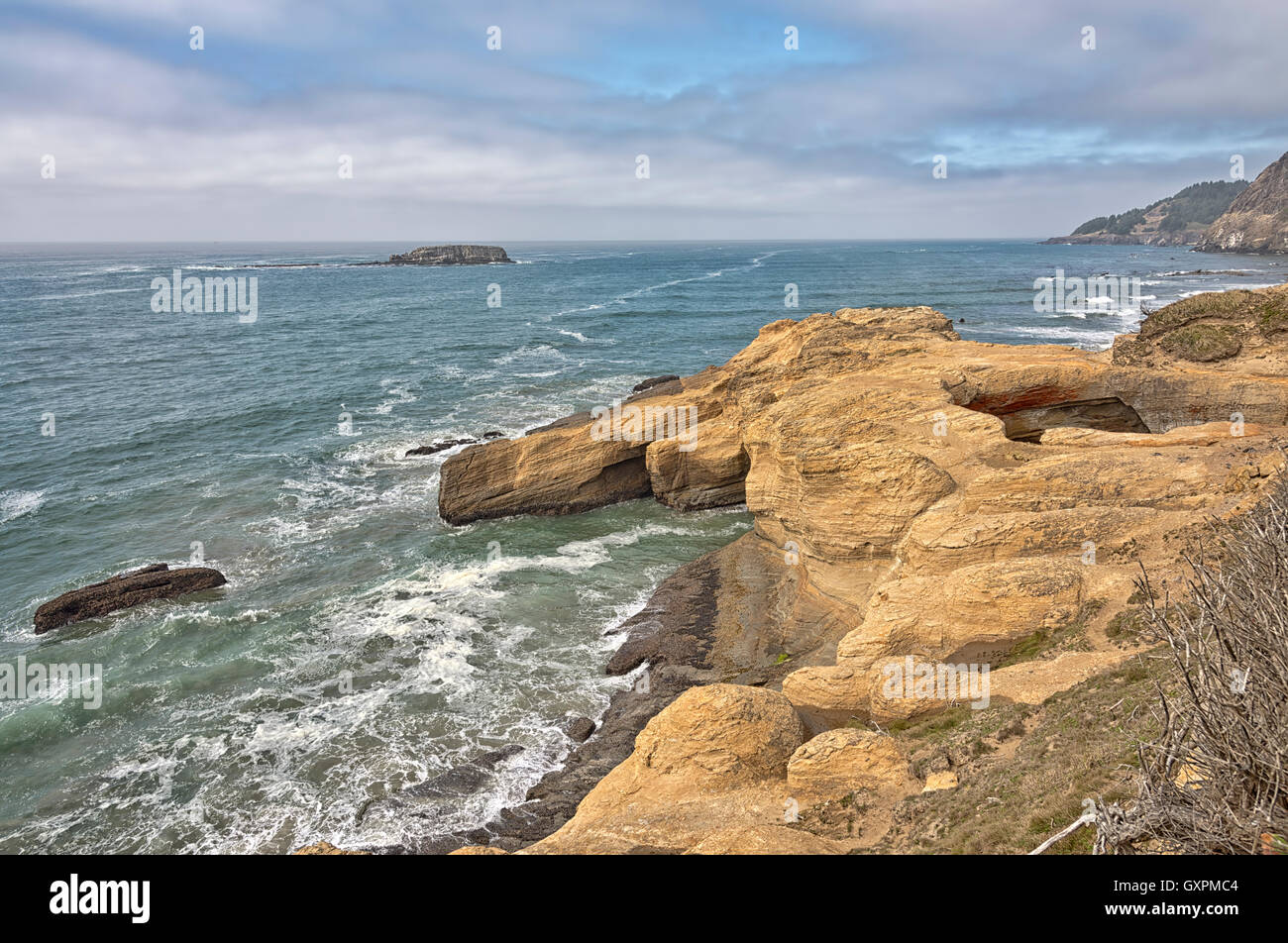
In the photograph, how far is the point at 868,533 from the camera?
17.8 m

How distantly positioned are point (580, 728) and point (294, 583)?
41.6 ft

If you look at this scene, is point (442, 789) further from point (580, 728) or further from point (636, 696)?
point (636, 696)

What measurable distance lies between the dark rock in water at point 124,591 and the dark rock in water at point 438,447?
12.4 m

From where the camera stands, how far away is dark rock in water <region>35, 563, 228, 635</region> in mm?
21750

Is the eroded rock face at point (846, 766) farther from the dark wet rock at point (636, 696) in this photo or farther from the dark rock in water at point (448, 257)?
the dark rock in water at point (448, 257)

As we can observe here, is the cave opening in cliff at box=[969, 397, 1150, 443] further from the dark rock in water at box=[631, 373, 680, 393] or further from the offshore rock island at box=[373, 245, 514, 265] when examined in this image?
the offshore rock island at box=[373, 245, 514, 265]

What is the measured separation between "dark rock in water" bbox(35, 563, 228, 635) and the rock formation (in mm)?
181129

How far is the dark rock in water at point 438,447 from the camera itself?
35.3 meters

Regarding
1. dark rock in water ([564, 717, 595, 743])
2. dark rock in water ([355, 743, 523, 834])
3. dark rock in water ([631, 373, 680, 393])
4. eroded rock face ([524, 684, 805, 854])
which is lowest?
dark rock in water ([355, 743, 523, 834])

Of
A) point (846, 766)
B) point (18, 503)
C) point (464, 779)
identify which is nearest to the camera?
point (846, 766)

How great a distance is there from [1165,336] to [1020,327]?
43.4 m

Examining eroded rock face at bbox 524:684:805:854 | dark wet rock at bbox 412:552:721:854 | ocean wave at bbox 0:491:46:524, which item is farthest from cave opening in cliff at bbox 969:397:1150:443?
ocean wave at bbox 0:491:46:524

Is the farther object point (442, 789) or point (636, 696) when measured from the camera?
point (636, 696)

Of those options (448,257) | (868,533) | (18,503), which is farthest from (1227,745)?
(448,257)
